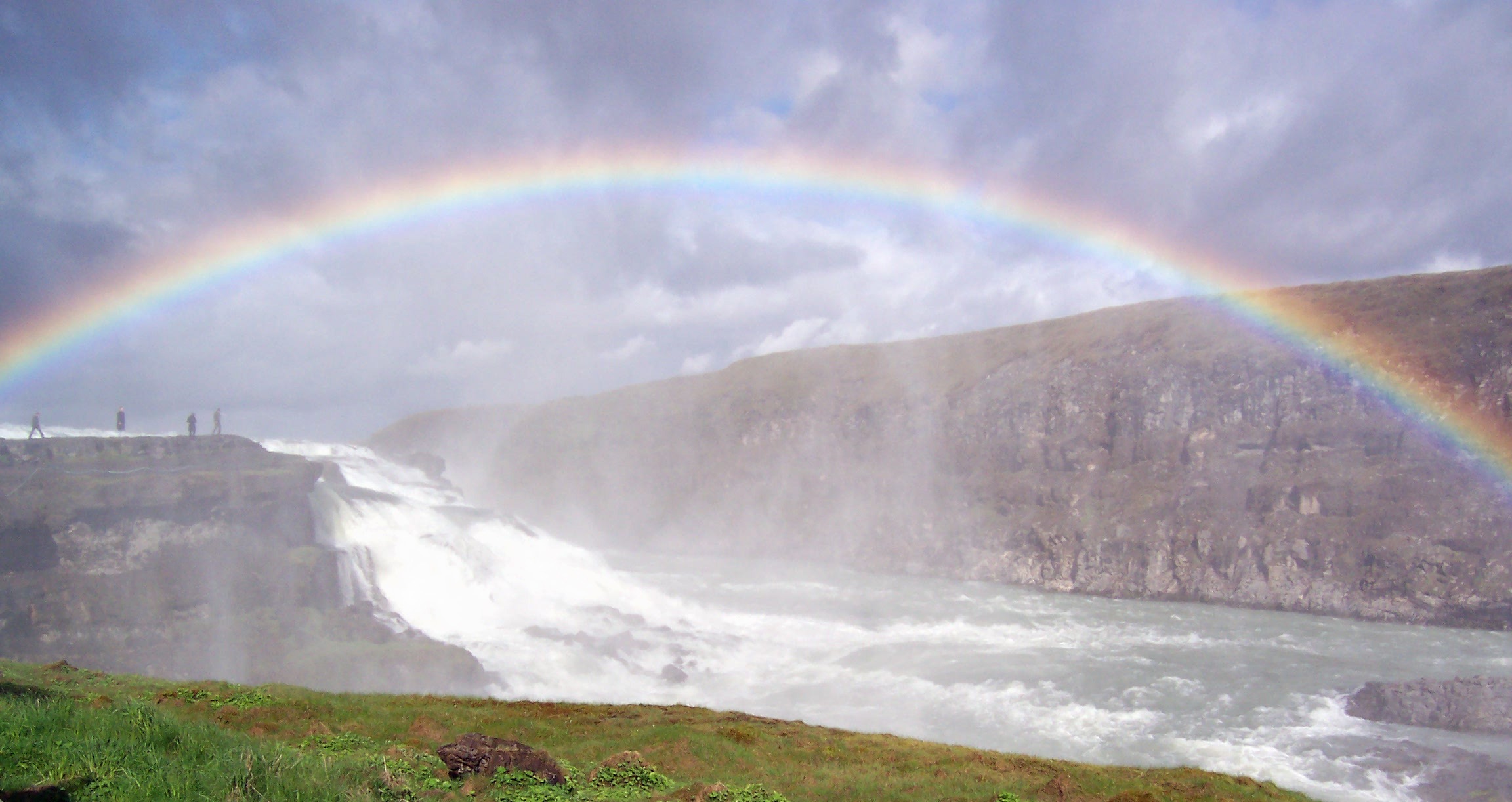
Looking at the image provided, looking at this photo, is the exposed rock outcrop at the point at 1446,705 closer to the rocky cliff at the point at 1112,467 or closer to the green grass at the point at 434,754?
the green grass at the point at 434,754

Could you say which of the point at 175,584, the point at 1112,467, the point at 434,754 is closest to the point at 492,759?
the point at 434,754

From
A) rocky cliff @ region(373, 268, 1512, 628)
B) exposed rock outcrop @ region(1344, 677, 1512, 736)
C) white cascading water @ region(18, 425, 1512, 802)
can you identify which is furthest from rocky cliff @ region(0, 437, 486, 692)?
rocky cliff @ region(373, 268, 1512, 628)

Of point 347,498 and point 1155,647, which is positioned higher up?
point 347,498

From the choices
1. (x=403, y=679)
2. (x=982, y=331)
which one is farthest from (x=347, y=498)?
(x=982, y=331)

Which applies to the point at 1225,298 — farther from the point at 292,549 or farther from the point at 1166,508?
the point at 292,549

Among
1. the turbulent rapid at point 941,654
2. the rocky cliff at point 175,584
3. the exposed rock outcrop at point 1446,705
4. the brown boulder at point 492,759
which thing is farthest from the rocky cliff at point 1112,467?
the brown boulder at point 492,759

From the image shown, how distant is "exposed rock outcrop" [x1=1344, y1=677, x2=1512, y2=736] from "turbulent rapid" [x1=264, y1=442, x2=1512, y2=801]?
0.98m

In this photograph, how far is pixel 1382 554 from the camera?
50.7 meters

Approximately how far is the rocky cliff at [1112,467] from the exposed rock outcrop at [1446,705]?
71.9ft

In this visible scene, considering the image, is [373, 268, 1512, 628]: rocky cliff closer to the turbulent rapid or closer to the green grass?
the turbulent rapid

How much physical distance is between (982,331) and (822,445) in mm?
28334

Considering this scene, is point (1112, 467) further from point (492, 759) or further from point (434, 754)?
point (492, 759)

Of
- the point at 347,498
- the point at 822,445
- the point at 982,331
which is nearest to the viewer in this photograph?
the point at 347,498

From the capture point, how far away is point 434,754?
1244 cm
